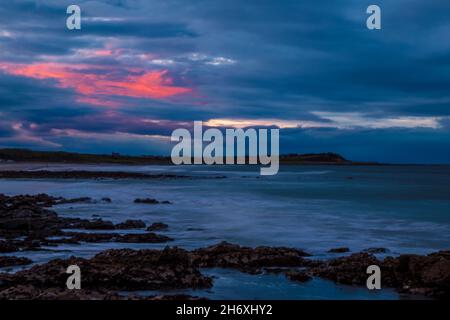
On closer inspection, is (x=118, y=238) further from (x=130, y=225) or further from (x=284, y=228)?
(x=284, y=228)

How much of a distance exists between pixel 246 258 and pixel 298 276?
6.60 ft

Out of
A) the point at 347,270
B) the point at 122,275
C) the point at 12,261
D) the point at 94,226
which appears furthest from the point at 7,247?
the point at 347,270

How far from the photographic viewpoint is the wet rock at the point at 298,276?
41.4ft

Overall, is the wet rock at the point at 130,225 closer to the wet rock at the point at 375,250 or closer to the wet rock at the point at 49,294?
the wet rock at the point at 375,250

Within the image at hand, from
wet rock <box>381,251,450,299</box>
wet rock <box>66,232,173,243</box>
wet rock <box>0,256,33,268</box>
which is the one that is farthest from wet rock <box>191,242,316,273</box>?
wet rock <box>0,256,33,268</box>

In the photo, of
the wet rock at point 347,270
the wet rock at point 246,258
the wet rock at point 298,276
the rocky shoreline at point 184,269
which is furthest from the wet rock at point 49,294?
the wet rock at point 347,270

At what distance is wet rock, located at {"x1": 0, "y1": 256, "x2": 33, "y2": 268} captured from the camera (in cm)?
1350

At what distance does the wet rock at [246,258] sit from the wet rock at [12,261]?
14.3 ft

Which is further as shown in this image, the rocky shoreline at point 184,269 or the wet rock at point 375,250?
the wet rock at point 375,250

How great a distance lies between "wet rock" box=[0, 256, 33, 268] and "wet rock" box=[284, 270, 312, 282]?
6.75 metres

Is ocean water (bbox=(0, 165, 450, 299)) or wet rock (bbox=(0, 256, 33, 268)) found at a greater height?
wet rock (bbox=(0, 256, 33, 268))

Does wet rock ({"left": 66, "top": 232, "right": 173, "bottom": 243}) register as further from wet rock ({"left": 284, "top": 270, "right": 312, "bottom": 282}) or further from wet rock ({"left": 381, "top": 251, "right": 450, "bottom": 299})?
wet rock ({"left": 381, "top": 251, "right": 450, "bottom": 299})

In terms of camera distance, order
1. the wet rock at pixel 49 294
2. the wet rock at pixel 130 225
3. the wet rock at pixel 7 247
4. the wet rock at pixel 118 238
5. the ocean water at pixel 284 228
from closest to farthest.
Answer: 1. the wet rock at pixel 49 294
2. the ocean water at pixel 284 228
3. the wet rock at pixel 7 247
4. the wet rock at pixel 118 238
5. the wet rock at pixel 130 225

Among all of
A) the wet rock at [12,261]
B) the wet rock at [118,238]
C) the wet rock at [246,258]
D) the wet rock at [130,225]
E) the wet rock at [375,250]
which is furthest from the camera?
the wet rock at [130,225]
